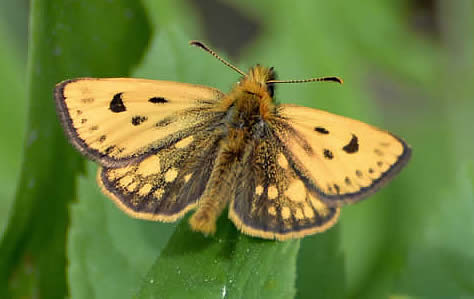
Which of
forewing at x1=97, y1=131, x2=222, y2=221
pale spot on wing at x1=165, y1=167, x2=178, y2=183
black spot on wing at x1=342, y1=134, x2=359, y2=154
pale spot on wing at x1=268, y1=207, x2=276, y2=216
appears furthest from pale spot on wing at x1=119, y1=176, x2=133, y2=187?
black spot on wing at x1=342, y1=134, x2=359, y2=154

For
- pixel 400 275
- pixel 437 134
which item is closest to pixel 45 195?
pixel 400 275

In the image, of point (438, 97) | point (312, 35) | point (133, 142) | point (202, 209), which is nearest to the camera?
point (202, 209)

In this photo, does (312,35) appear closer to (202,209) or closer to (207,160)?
(207,160)

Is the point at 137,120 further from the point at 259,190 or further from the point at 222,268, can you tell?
the point at 222,268

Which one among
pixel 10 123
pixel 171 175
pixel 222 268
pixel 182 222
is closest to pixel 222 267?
pixel 222 268

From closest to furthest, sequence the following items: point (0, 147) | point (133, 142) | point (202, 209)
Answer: point (202, 209) < point (133, 142) < point (0, 147)
